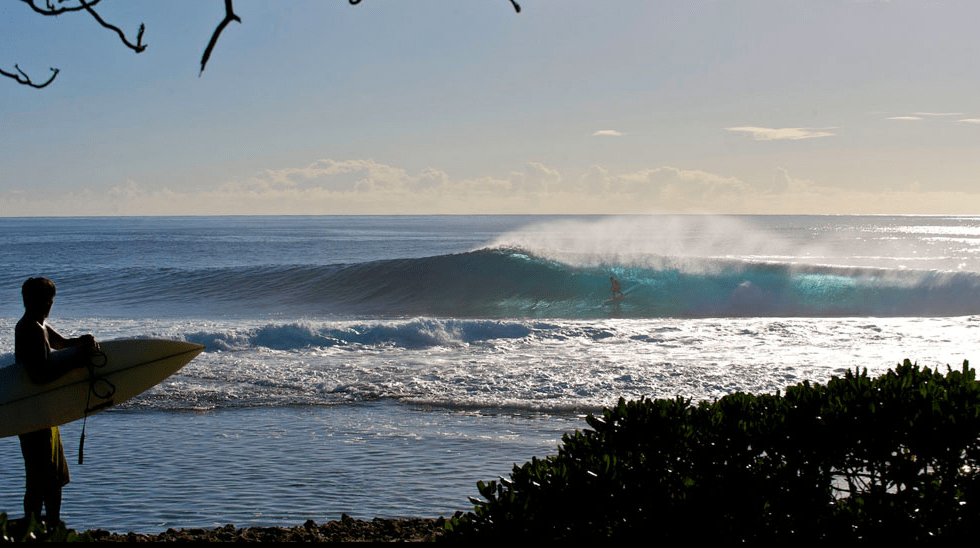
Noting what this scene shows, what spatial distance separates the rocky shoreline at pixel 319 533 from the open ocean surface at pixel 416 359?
0.44 metres

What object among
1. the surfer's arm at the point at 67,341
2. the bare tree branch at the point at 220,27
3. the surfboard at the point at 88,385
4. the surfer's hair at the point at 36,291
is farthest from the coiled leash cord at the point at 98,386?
the bare tree branch at the point at 220,27

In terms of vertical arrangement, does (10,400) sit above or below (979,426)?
below

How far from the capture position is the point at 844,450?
132 inches

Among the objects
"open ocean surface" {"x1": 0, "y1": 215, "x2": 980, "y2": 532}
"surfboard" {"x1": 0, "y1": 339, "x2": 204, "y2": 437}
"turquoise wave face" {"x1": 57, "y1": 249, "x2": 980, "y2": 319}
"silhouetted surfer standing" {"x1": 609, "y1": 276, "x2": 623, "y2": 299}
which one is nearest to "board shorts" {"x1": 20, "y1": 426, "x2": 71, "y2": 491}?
"surfboard" {"x1": 0, "y1": 339, "x2": 204, "y2": 437}

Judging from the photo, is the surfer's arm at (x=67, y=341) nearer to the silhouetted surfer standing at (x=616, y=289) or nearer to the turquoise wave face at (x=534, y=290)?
the turquoise wave face at (x=534, y=290)

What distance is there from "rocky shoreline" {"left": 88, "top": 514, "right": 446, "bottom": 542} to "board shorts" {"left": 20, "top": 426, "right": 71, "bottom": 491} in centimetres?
39

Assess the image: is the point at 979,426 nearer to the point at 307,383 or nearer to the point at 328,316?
the point at 307,383

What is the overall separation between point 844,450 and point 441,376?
27.3ft

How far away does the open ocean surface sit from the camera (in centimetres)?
628

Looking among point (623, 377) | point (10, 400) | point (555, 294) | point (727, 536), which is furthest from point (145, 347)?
point (555, 294)

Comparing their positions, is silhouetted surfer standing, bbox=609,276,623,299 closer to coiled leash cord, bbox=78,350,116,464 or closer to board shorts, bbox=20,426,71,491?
coiled leash cord, bbox=78,350,116,464

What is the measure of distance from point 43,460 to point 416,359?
8.66 m

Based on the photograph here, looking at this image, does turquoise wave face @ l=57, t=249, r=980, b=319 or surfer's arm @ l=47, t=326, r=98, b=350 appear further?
turquoise wave face @ l=57, t=249, r=980, b=319

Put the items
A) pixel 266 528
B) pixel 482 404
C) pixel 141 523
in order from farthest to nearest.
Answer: pixel 482 404
pixel 141 523
pixel 266 528
